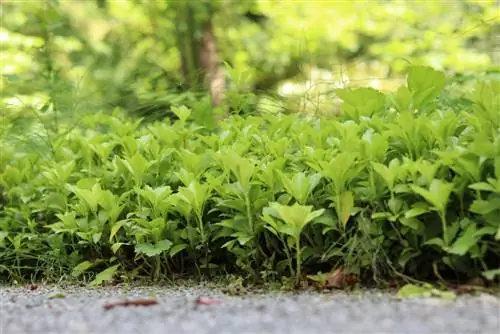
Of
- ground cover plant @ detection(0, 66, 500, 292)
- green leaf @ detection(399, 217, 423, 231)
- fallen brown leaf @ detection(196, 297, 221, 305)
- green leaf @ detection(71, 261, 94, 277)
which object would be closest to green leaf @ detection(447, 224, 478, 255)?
ground cover plant @ detection(0, 66, 500, 292)

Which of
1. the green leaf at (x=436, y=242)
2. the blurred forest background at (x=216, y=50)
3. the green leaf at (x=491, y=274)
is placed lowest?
the green leaf at (x=491, y=274)

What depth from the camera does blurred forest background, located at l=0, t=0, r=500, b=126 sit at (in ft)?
11.1

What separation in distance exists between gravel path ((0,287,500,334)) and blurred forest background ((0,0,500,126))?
129 cm

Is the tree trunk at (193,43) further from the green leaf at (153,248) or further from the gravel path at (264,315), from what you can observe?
the gravel path at (264,315)

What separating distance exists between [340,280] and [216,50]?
17.3 feet

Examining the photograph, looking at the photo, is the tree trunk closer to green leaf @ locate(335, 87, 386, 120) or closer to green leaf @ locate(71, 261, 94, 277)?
green leaf @ locate(335, 87, 386, 120)

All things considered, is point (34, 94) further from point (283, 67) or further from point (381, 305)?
point (283, 67)

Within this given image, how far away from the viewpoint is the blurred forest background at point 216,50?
337 cm

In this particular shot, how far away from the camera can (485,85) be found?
2.03 m

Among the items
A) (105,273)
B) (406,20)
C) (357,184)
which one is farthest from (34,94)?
(406,20)

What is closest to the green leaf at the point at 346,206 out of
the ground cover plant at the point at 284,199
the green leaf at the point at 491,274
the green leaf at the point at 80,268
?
the ground cover plant at the point at 284,199

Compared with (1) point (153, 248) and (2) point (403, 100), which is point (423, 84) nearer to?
(2) point (403, 100)

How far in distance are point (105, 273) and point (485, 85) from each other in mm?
1411

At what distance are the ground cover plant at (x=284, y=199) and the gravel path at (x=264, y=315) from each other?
177 millimetres
